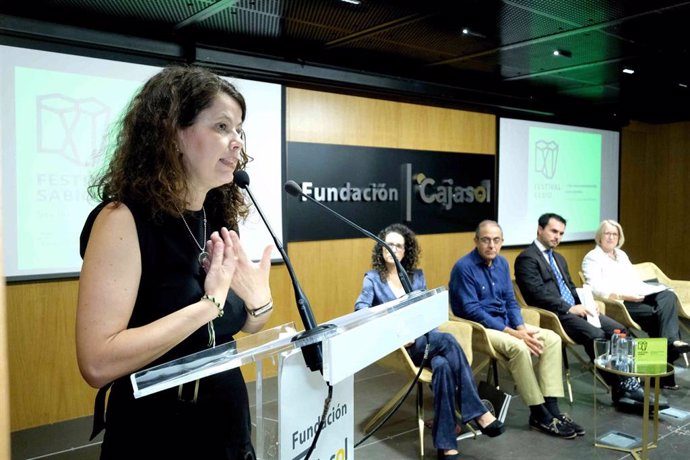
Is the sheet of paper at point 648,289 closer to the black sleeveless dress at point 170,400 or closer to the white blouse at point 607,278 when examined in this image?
the white blouse at point 607,278

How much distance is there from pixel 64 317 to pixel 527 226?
200 inches

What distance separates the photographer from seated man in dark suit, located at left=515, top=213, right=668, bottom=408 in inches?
176

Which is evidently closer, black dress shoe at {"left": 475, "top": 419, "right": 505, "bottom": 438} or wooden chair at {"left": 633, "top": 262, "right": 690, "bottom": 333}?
black dress shoe at {"left": 475, "top": 419, "right": 505, "bottom": 438}

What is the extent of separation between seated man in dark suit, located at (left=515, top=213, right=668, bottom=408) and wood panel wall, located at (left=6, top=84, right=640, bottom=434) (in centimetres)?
138

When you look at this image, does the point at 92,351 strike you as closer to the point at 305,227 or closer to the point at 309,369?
the point at 309,369

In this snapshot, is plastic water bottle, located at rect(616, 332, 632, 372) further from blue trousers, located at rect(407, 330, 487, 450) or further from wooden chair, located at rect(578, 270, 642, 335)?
wooden chair, located at rect(578, 270, 642, 335)

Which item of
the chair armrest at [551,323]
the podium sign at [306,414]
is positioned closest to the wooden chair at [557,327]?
the chair armrest at [551,323]

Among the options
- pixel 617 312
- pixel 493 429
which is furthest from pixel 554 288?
pixel 493 429

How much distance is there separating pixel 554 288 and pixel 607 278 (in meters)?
0.79

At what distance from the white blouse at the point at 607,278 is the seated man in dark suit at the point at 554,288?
40 cm

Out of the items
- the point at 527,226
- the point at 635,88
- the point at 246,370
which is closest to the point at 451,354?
the point at 246,370

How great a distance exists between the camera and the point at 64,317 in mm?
3863

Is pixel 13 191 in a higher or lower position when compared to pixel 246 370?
higher

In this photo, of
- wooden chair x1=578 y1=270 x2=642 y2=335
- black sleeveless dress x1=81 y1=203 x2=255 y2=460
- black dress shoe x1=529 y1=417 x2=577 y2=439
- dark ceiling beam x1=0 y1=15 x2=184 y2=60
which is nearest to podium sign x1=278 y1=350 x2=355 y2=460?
black sleeveless dress x1=81 y1=203 x2=255 y2=460
